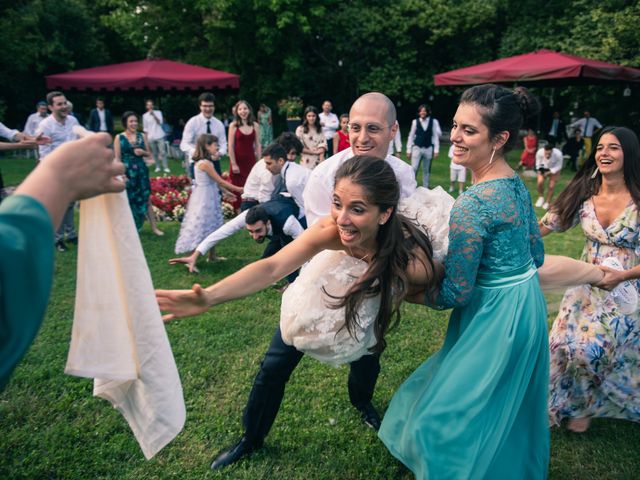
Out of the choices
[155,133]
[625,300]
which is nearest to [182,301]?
[625,300]

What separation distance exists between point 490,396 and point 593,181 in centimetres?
235

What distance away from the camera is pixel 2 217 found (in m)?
1.20

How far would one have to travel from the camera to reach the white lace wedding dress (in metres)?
2.67

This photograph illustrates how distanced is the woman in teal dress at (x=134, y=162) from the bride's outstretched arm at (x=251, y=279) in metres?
6.00

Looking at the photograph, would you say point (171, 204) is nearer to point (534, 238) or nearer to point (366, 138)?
point (366, 138)

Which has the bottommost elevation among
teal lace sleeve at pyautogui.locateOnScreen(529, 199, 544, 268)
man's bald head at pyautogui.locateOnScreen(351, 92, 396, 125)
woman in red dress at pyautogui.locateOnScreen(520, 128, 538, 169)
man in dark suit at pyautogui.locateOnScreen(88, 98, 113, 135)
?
woman in red dress at pyautogui.locateOnScreen(520, 128, 538, 169)

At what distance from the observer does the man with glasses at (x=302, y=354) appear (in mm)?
3107

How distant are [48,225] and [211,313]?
4444 mm

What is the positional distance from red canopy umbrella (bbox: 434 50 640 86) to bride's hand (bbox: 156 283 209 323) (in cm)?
1438

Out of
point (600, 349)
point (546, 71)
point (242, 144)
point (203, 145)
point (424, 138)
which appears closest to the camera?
point (600, 349)

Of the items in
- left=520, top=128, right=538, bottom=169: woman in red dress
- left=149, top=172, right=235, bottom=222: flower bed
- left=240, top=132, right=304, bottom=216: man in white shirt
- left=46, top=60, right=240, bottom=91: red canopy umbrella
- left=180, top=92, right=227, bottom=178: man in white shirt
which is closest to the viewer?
left=240, top=132, right=304, bottom=216: man in white shirt

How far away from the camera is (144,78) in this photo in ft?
48.6

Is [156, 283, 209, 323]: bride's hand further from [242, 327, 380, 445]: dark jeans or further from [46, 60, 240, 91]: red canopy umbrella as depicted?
[46, 60, 240, 91]: red canopy umbrella

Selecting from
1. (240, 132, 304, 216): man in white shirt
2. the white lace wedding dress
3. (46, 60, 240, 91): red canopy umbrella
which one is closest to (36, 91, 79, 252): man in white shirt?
(240, 132, 304, 216): man in white shirt
